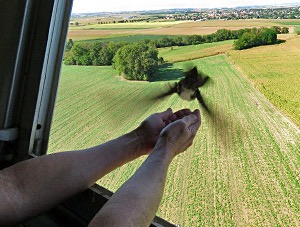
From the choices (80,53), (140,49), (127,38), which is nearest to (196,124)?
(140,49)

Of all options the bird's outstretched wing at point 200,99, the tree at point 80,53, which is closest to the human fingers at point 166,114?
the bird's outstretched wing at point 200,99

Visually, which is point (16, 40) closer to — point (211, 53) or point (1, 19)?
point (1, 19)

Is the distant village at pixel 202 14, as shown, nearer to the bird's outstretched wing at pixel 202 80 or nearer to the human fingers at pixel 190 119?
the bird's outstretched wing at pixel 202 80

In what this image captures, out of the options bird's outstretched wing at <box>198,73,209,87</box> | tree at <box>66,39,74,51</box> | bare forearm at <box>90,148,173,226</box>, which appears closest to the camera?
bare forearm at <box>90,148,173,226</box>

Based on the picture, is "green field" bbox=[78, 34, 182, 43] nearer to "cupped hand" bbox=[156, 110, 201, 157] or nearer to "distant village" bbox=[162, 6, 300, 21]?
"distant village" bbox=[162, 6, 300, 21]

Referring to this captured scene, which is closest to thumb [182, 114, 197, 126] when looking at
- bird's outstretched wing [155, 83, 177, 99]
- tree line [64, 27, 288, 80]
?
bird's outstretched wing [155, 83, 177, 99]

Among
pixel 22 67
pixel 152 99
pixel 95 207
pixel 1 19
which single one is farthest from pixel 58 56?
pixel 95 207
